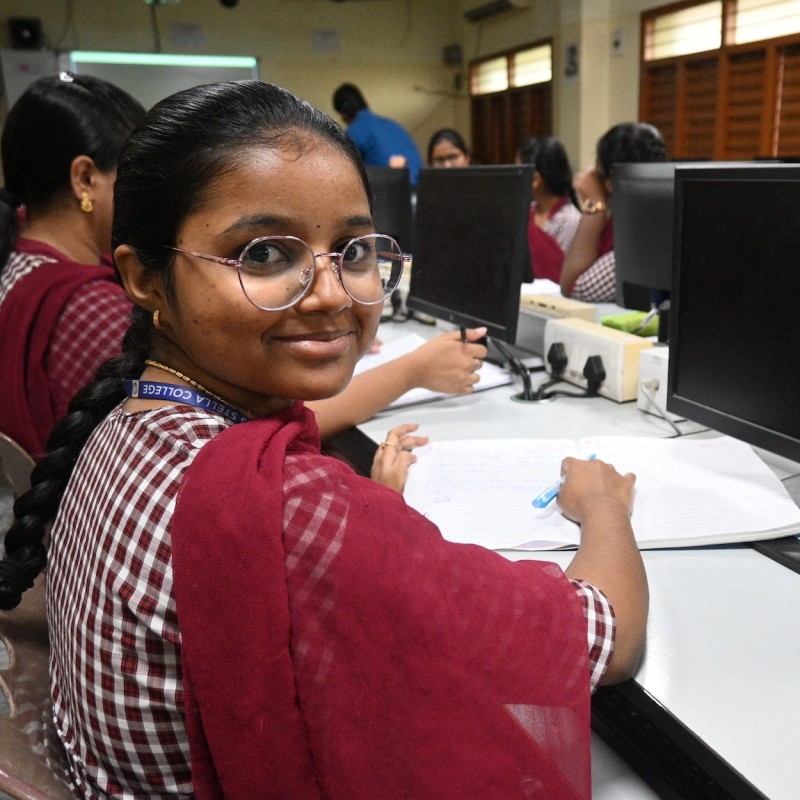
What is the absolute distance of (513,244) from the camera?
4.85ft

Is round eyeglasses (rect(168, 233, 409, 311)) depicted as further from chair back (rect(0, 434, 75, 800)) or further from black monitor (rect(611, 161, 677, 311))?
black monitor (rect(611, 161, 677, 311))

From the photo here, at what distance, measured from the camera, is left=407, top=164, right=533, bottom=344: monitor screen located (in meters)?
1.48

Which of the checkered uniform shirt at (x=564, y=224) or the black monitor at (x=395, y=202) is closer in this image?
the black monitor at (x=395, y=202)

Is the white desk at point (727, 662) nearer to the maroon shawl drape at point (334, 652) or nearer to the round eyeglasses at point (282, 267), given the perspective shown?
the maroon shawl drape at point (334, 652)

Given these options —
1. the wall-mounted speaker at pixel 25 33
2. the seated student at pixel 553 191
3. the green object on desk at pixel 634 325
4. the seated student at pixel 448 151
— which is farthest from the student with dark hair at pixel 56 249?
the wall-mounted speaker at pixel 25 33

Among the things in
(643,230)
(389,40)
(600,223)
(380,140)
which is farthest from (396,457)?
(389,40)

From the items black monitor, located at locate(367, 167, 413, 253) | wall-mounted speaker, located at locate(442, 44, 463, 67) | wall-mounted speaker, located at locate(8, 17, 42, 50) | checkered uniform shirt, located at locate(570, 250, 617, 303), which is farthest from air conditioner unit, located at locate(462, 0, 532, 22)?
checkered uniform shirt, located at locate(570, 250, 617, 303)

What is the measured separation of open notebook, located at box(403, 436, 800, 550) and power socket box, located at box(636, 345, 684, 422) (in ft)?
0.60

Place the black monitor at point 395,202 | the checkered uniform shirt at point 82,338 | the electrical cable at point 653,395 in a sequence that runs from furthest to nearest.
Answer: the black monitor at point 395,202
the electrical cable at point 653,395
the checkered uniform shirt at point 82,338

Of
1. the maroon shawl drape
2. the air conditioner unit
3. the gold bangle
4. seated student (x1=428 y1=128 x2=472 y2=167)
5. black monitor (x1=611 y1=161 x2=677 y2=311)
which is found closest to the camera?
the maroon shawl drape

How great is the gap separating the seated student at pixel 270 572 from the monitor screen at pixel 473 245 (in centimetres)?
82

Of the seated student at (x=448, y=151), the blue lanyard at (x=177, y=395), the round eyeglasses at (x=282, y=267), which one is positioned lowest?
the blue lanyard at (x=177, y=395)

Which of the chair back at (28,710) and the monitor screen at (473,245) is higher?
the monitor screen at (473,245)

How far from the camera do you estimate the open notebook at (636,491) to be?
0.92 m
